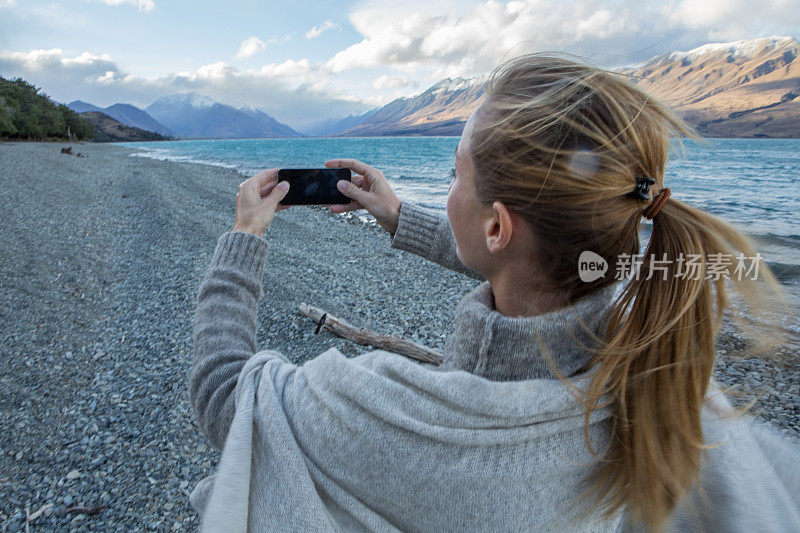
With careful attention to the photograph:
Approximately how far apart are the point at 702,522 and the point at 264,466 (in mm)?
1088

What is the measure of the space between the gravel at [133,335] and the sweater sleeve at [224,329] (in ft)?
5.21

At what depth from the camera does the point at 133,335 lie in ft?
17.0

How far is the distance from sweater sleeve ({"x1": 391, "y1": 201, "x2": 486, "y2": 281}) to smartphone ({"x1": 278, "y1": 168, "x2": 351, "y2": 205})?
0.31 metres

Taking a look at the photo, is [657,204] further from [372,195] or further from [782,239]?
[782,239]

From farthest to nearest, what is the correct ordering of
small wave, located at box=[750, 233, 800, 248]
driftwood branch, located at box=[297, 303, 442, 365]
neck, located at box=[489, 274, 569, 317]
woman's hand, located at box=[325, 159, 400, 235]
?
small wave, located at box=[750, 233, 800, 248] < driftwood branch, located at box=[297, 303, 442, 365] < woman's hand, located at box=[325, 159, 400, 235] < neck, located at box=[489, 274, 569, 317]

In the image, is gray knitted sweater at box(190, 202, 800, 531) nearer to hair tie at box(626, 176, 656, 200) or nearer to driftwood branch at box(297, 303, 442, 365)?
hair tie at box(626, 176, 656, 200)

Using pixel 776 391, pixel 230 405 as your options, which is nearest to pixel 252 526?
pixel 230 405

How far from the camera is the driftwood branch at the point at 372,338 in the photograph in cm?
464

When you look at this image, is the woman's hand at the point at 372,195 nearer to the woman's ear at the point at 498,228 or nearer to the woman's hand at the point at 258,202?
the woman's hand at the point at 258,202

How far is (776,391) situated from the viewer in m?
4.72

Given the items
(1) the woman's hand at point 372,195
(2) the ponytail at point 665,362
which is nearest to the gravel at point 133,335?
(2) the ponytail at point 665,362

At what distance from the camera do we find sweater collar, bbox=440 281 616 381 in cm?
102

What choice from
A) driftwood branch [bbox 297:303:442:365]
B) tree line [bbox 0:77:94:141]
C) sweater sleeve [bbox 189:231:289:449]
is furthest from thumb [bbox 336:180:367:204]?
tree line [bbox 0:77:94:141]

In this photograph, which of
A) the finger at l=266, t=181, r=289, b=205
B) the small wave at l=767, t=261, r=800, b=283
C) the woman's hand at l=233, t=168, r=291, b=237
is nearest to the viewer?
the woman's hand at l=233, t=168, r=291, b=237
